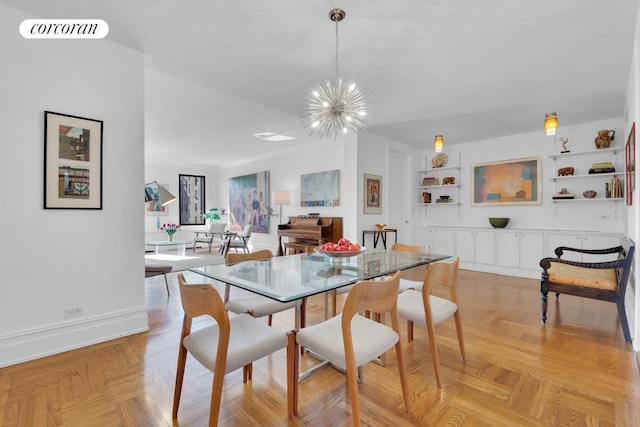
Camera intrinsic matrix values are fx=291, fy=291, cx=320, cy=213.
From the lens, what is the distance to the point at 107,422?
150cm

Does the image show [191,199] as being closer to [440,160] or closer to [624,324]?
[440,160]

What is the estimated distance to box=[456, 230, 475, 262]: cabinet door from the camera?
216 inches

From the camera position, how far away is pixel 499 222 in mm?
5227

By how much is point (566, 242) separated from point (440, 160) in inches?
104

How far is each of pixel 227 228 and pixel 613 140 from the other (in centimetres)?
870

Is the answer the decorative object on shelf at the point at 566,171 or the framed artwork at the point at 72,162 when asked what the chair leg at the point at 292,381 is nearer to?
the framed artwork at the point at 72,162

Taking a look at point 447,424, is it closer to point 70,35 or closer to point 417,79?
point 417,79

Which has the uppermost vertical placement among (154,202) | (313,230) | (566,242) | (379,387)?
(154,202)

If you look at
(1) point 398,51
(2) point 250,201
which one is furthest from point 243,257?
(2) point 250,201

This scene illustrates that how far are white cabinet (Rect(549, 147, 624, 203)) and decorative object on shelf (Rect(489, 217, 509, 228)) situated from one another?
764 mm

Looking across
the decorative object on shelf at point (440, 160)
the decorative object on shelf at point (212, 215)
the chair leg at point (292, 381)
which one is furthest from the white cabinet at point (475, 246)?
the decorative object on shelf at point (212, 215)

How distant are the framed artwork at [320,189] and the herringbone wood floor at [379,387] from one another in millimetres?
3639

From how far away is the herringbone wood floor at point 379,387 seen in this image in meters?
1.55

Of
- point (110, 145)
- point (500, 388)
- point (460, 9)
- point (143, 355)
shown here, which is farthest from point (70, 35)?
point (500, 388)
